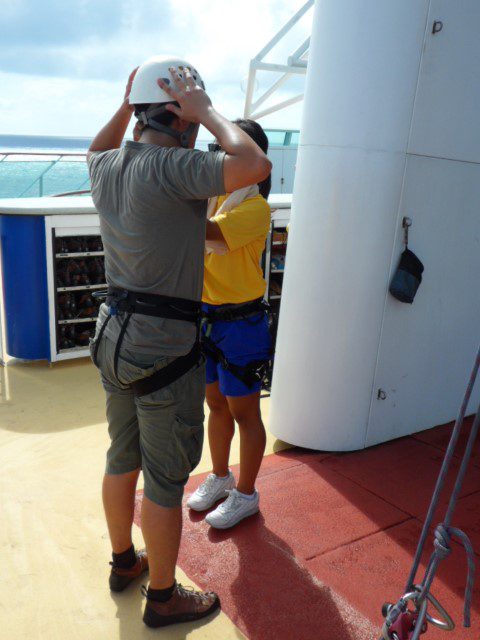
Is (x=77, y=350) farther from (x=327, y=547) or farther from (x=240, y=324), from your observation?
(x=327, y=547)

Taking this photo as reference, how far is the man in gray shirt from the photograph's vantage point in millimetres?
2186

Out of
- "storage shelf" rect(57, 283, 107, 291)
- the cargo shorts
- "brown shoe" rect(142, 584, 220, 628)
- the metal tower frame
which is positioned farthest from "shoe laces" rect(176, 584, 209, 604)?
the metal tower frame

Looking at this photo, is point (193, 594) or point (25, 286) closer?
point (193, 594)

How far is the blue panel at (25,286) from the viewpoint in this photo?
18.2ft

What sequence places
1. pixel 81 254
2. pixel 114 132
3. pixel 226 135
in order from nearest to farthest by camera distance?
1. pixel 226 135
2. pixel 114 132
3. pixel 81 254

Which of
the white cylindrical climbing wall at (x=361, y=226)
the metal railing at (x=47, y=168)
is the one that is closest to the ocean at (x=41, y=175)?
the metal railing at (x=47, y=168)

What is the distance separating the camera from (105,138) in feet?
8.66

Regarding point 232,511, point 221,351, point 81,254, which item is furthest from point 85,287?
point 232,511

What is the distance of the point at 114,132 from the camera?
2625 millimetres

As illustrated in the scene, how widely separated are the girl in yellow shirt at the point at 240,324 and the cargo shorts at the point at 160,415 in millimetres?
579

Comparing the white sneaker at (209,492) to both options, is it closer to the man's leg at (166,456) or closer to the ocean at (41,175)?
the man's leg at (166,456)

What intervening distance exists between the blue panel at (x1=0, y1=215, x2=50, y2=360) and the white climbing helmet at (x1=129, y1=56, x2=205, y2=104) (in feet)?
11.4

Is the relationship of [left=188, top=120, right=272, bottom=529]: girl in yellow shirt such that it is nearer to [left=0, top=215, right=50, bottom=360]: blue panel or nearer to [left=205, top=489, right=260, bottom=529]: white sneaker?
[left=205, top=489, right=260, bottom=529]: white sneaker

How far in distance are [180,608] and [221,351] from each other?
119cm
